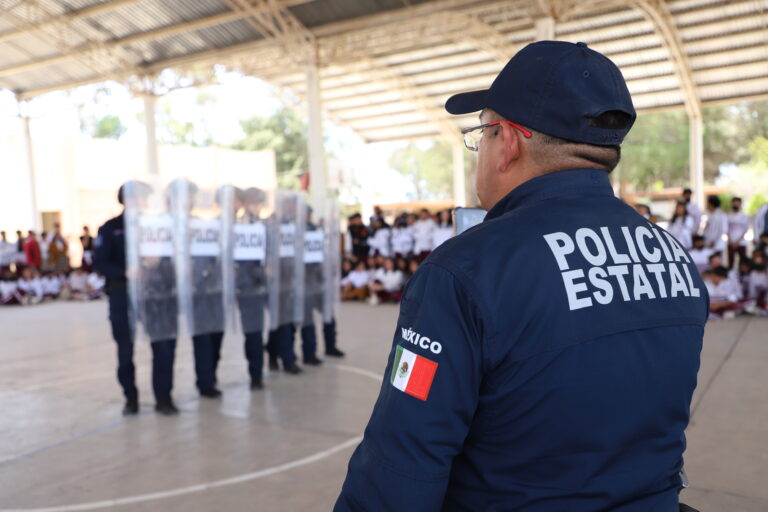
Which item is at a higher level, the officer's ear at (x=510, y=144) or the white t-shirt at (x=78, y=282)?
the officer's ear at (x=510, y=144)

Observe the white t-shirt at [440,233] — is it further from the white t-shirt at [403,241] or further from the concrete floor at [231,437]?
the concrete floor at [231,437]

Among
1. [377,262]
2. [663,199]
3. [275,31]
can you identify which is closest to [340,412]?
[377,262]

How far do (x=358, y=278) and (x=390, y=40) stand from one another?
6.33m

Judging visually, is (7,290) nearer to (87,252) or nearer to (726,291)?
(87,252)

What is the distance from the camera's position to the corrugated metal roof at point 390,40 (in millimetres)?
13938

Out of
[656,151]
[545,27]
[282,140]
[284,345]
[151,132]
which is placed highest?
[282,140]

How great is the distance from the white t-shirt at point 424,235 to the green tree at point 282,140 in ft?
87.4

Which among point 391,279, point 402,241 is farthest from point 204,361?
point 402,241

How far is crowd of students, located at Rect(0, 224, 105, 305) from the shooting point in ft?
46.0

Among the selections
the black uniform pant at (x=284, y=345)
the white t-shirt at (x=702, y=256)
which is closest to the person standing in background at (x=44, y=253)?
the black uniform pant at (x=284, y=345)

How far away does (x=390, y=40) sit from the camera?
15320 millimetres

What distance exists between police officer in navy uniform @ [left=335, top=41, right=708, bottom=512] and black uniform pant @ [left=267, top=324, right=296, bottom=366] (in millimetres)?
5219

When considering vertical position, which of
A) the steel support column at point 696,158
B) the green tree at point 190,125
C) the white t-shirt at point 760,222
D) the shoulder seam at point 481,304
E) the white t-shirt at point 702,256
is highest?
the green tree at point 190,125

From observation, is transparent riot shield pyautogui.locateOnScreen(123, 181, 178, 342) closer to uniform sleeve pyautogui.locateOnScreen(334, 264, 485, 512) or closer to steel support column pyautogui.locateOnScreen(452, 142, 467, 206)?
uniform sleeve pyautogui.locateOnScreen(334, 264, 485, 512)
